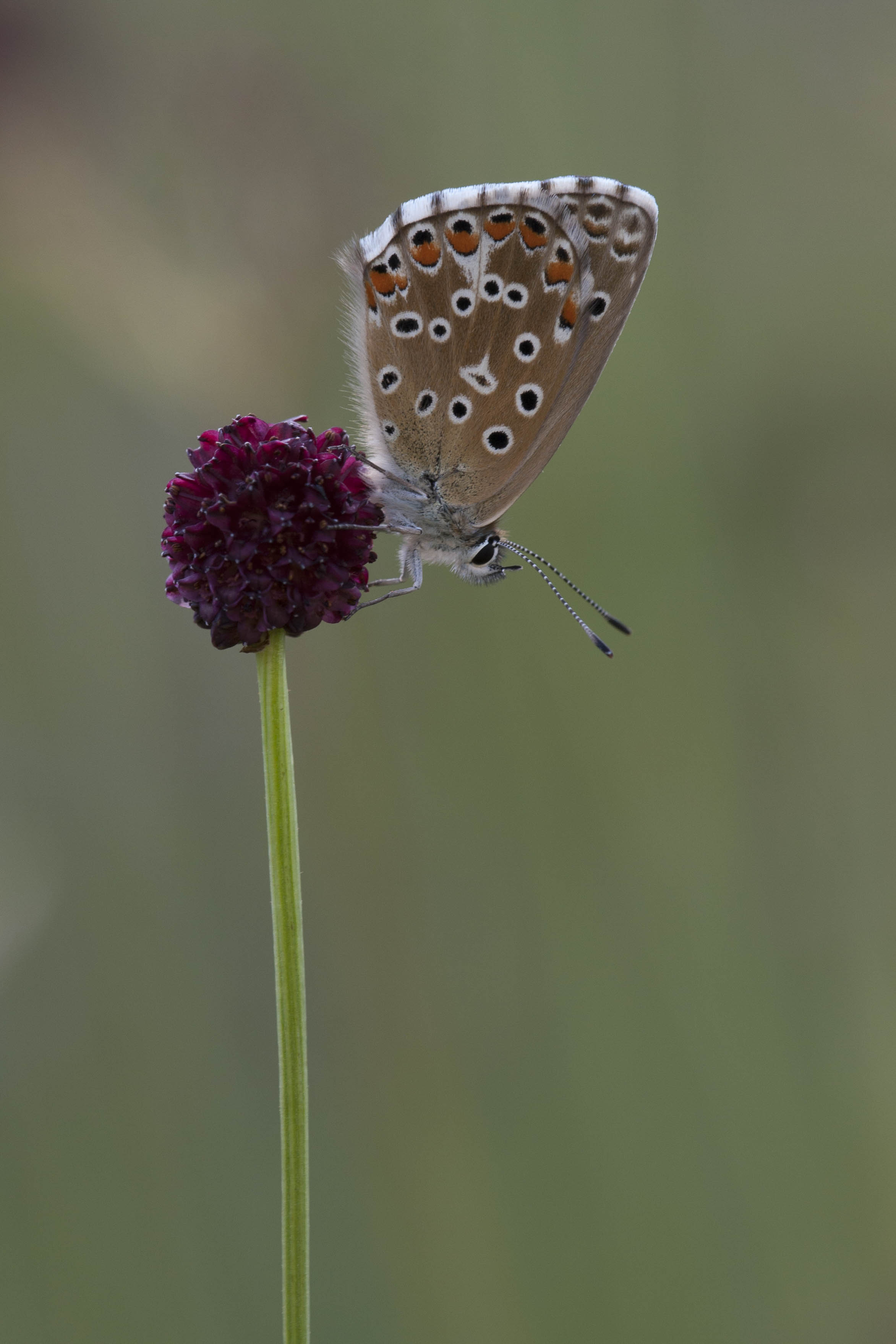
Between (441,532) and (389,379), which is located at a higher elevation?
(389,379)

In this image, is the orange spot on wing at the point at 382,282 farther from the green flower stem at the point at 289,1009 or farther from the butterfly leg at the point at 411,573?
the green flower stem at the point at 289,1009

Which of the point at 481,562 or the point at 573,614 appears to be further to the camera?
the point at 573,614

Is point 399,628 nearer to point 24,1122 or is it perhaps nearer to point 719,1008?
point 719,1008

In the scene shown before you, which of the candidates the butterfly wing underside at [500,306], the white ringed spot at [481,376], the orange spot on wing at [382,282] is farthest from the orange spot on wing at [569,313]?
the orange spot on wing at [382,282]

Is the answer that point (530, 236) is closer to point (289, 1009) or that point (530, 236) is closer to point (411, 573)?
point (411, 573)

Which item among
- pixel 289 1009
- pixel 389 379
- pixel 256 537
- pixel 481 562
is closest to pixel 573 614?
pixel 481 562
